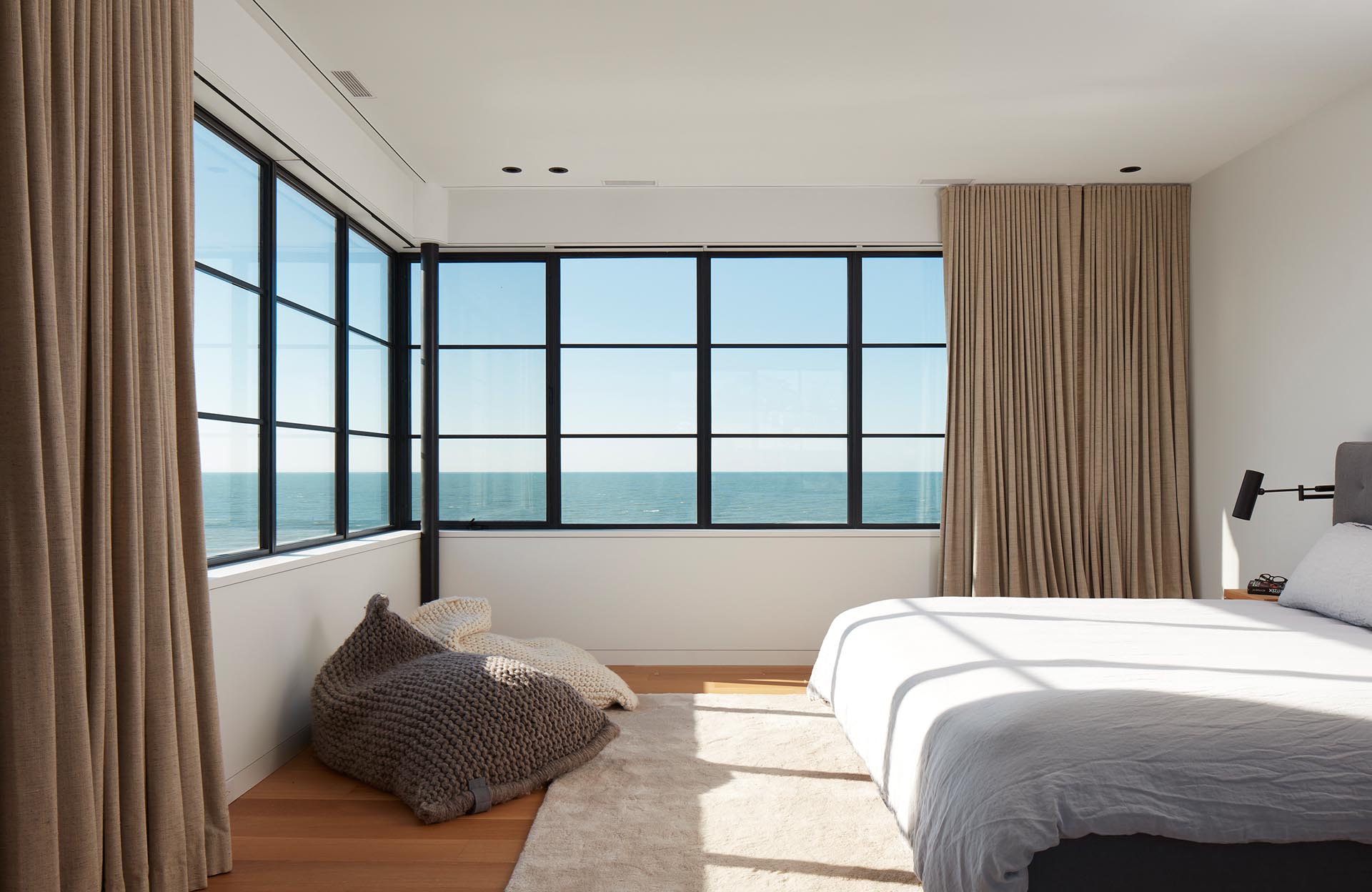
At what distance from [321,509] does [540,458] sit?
4.45ft

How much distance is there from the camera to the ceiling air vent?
3393 millimetres

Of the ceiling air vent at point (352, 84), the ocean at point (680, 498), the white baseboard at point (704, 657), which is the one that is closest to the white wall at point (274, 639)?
the ocean at point (680, 498)

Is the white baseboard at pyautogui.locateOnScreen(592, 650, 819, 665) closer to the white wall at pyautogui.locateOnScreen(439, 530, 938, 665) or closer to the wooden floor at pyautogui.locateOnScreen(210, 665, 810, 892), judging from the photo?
the white wall at pyautogui.locateOnScreen(439, 530, 938, 665)

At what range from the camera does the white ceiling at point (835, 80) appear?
2.95 meters

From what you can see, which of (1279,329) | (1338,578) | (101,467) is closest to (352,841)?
(101,467)

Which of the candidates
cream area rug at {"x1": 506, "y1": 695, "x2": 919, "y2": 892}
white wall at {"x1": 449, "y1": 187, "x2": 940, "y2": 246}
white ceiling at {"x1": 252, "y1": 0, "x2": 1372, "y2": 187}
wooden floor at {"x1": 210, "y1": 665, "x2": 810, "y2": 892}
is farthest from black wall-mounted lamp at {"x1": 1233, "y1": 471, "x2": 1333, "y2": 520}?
wooden floor at {"x1": 210, "y1": 665, "x2": 810, "y2": 892}

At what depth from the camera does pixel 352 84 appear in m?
3.48

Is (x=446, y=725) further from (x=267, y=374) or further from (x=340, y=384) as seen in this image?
(x=340, y=384)

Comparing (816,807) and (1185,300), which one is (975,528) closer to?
(1185,300)

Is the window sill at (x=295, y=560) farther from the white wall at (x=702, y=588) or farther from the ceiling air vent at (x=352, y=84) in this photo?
the ceiling air vent at (x=352, y=84)

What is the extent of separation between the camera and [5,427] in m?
1.81

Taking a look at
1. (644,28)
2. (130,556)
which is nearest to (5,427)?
(130,556)

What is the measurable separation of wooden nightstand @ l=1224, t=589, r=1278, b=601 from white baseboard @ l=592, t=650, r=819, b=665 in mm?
1943

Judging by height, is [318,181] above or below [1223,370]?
above
